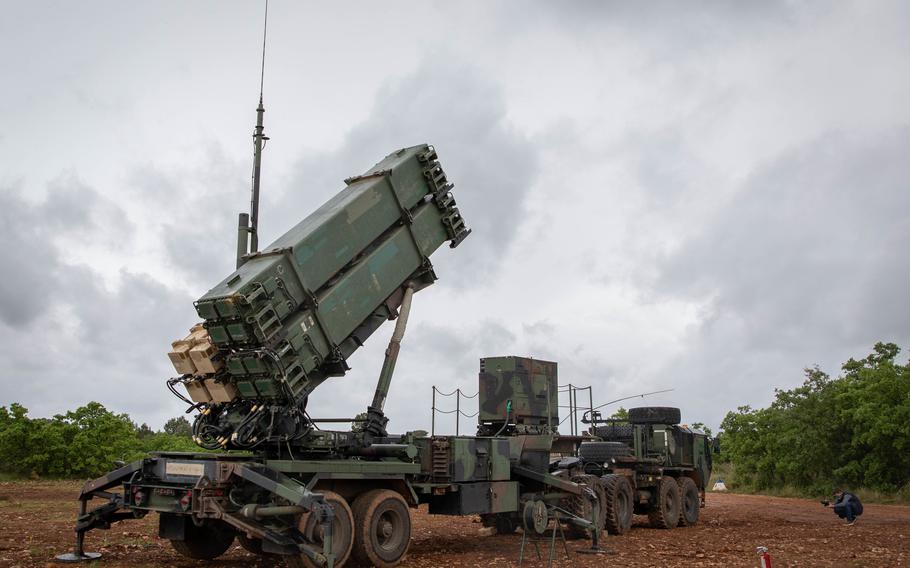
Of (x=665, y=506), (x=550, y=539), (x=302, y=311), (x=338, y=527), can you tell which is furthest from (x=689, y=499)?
(x=302, y=311)

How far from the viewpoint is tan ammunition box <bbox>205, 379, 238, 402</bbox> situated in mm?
9227

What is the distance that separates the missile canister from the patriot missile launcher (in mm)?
14

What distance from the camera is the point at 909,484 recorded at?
78.8 feet

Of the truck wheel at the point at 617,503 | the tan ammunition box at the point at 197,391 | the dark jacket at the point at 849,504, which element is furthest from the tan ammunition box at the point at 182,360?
the dark jacket at the point at 849,504

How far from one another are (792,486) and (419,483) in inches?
890

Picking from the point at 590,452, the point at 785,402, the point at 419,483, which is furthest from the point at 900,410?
the point at 419,483

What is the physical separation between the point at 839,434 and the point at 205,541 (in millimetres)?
Answer: 22482

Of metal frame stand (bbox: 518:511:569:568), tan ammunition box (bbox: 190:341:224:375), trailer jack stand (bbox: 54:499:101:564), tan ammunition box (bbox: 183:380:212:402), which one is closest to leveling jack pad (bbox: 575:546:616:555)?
metal frame stand (bbox: 518:511:569:568)

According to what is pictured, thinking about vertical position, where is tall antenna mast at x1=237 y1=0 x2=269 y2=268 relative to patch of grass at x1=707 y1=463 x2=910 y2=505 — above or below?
above

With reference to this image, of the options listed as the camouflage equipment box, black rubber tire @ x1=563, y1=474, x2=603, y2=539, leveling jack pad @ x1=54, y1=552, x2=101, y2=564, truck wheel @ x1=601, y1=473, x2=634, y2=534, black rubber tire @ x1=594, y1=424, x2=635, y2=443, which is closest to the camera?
leveling jack pad @ x1=54, y1=552, x2=101, y2=564

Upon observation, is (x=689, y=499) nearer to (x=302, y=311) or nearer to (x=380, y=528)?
(x=380, y=528)

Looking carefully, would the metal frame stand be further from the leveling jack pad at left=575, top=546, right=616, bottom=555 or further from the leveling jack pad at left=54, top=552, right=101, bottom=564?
the leveling jack pad at left=54, top=552, right=101, bottom=564

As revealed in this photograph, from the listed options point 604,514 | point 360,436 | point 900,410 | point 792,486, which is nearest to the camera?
point 360,436

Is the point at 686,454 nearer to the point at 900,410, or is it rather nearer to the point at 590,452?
the point at 590,452
